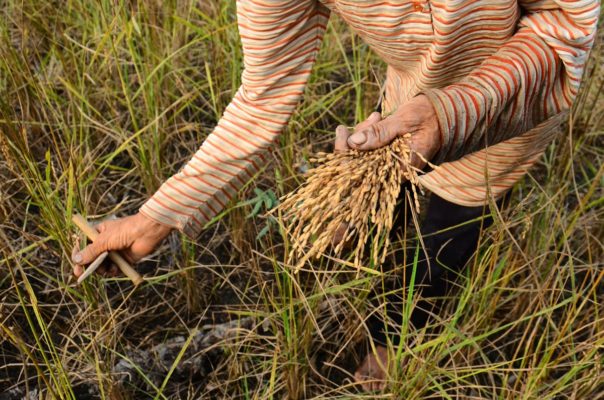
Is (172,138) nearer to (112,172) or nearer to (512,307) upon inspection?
(112,172)

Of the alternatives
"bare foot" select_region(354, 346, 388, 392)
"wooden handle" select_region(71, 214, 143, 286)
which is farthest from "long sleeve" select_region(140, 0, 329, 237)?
"bare foot" select_region(354, 346, 388, 392)

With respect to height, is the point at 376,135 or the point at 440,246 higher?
the point at 376,135

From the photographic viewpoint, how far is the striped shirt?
3.06 ft

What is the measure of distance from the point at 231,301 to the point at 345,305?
279 mm

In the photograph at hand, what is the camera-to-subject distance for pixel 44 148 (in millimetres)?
1826

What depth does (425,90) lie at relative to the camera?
886mm

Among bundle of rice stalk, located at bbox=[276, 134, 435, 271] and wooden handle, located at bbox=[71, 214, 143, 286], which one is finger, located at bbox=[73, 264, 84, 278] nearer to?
wooden handle, located at bbox=[71, 214, 143, 286]

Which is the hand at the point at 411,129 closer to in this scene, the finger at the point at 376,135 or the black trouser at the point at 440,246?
the finger at the point at 376,135

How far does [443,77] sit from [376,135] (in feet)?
1.12

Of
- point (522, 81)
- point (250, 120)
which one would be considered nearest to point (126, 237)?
point (250, 120)

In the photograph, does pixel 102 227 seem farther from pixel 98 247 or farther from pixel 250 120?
pixel 250 120

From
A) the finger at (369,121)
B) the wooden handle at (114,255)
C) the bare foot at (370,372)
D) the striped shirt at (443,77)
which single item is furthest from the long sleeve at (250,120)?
the bare foot at (370,372)

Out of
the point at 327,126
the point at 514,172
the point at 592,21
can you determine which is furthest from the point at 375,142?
the point at 327,126

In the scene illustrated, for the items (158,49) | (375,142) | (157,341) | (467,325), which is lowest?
(157,341)
